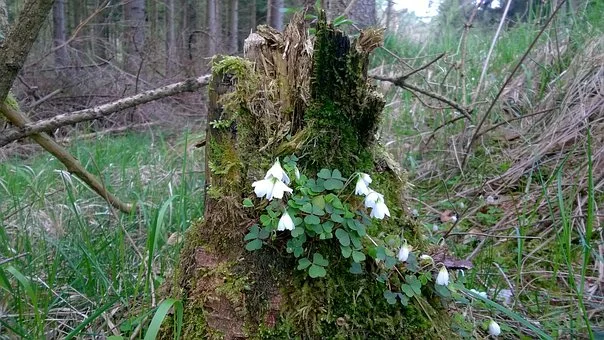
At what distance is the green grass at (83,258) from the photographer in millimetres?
1591

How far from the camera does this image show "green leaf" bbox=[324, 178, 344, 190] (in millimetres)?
Result: 1406

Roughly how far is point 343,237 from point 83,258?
1163 millimetres

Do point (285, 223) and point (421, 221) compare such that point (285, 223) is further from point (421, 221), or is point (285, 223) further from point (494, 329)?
point (421, 221)

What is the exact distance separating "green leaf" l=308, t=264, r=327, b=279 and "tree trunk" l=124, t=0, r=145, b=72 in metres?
7.85

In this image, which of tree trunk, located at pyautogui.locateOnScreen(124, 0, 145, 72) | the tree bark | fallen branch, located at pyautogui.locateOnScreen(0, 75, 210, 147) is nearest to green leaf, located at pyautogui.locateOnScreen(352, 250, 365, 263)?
fallen branch, located at pyautogui.locateOnScreen(0, 75, 210, 147)

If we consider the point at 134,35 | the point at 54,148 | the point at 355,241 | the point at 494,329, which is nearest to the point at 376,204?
the point at 355,241

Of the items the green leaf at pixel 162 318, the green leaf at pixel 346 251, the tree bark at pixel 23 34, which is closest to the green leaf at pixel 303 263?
the green leaf at pixel 346 251

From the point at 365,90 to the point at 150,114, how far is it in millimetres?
6836

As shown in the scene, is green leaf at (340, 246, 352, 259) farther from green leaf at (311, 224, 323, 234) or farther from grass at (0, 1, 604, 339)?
grass at (0, 1, 604, 339)

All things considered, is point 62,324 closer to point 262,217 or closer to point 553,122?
point 262,217

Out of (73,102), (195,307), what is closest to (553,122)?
(195,307)

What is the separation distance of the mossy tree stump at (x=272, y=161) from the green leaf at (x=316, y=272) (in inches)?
3.2

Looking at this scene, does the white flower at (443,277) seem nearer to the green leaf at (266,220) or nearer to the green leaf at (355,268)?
the green leaf at (355,268)

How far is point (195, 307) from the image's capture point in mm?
1472
